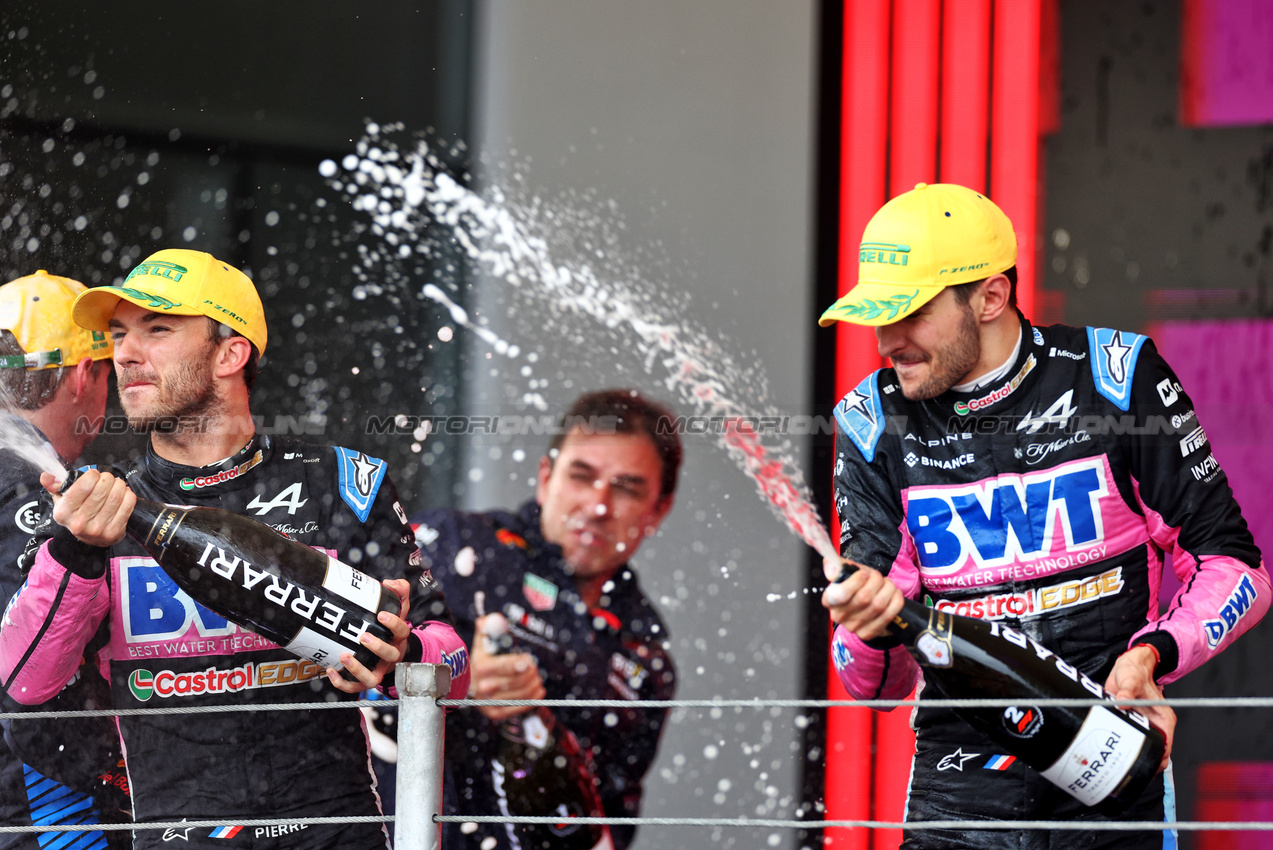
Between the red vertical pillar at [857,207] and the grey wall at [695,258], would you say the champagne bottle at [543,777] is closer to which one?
the grey wall at [695,258]

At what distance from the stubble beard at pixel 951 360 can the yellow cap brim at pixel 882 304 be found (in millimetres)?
72

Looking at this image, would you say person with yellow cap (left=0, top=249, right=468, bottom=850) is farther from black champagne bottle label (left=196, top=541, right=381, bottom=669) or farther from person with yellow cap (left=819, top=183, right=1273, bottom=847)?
person with yellow cap (left=819, top=183, right=1273, bottom=847)

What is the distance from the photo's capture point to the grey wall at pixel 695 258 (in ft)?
7.68

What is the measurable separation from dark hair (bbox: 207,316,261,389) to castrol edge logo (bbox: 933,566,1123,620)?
4.22ft

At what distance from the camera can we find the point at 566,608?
243 centimetres

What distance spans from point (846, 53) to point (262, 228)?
1159 mm

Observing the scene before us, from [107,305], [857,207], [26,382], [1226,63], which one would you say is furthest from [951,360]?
[26,382]

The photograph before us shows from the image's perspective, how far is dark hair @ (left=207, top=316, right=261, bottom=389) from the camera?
2.23 meters

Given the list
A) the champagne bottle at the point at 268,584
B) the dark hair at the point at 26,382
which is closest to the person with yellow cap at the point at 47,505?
the dark hair at the point at 26,382

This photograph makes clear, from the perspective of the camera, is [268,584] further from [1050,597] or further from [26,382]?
[1050,597]

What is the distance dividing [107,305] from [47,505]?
1.25ft

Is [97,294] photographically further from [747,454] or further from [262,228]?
[747,454]

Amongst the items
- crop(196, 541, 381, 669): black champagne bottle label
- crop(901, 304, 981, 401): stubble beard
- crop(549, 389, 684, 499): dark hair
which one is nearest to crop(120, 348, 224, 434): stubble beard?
crop(196, 541, 381, 669): black champagne bottle label

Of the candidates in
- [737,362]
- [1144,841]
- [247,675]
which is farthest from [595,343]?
[1144,841]
